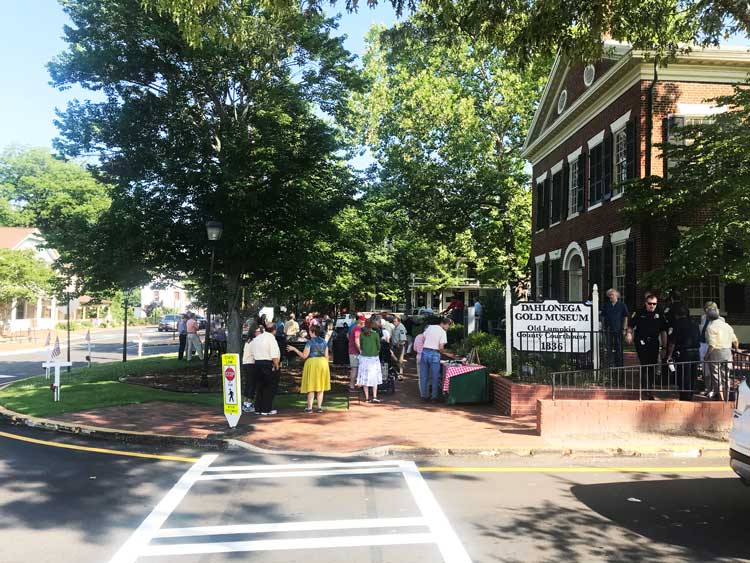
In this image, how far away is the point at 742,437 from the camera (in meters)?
5.64

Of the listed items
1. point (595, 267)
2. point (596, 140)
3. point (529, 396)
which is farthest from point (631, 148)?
point (529, 396)

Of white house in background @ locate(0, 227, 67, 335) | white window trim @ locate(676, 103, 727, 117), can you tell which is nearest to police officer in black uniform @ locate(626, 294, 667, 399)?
white window trim @ locate(676, 103, 727, 117)

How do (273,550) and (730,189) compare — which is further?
(730,189)

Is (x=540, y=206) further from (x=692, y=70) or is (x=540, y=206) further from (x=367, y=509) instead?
(x=367, y=509)

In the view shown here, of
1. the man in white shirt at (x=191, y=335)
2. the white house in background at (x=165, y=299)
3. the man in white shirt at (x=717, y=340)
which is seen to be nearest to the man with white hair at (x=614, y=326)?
the man in white shirt at (x=717, y=340)

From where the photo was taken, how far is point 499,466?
7941 mm

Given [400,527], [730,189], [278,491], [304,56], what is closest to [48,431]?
[278,491]

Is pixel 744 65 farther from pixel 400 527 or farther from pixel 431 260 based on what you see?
pixel 431 260

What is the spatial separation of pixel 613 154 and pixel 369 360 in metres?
11.1

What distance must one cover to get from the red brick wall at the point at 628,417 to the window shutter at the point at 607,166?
10989mm

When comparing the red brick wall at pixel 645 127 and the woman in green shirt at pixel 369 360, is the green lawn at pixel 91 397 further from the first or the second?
the red brick wall at pixel 645 127

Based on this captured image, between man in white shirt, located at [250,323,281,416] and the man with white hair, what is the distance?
6.21 m

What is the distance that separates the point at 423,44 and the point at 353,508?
1006cm

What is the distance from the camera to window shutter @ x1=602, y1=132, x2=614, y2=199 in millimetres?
19141
